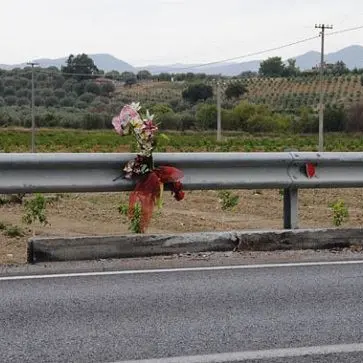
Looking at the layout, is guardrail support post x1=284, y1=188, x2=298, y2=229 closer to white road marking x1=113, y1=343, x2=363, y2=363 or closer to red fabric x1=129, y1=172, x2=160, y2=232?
red fabric x1=129, y1=172, x2=160, y2=232

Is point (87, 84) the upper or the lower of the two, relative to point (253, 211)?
upper

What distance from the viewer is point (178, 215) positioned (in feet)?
42.5

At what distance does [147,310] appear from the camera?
613cm

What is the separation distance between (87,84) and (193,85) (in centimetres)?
1659

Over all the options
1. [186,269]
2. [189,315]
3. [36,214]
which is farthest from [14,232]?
[189,315]

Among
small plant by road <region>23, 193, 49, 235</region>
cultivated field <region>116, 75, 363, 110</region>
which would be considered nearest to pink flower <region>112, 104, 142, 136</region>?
small plant by road <region>23, 193, 49, 235</region>

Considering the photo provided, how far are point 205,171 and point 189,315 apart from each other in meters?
2.82

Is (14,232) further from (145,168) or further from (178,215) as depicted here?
(178,215)

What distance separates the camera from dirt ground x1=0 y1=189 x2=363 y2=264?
10720 mm

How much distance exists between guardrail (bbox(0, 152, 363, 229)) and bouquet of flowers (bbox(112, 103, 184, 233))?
4.0 inches

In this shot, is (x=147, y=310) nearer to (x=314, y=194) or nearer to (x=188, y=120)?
(x=314, y=194)

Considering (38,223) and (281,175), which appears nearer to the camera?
(281,175)

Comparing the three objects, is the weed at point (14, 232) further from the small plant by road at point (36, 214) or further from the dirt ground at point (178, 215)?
the small plant by road at point (36, 214)

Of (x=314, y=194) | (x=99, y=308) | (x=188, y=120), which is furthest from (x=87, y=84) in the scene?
(x=99, y=308)
